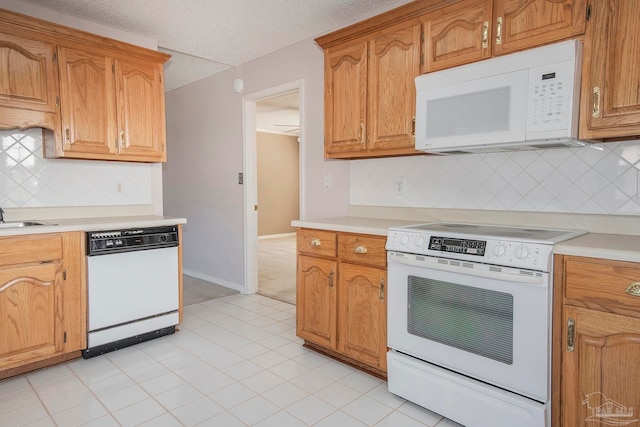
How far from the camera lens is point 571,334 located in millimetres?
1532

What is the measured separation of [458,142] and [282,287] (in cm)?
285

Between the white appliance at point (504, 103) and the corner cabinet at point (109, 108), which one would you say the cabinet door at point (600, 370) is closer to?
the white appliance at point (504, 103)

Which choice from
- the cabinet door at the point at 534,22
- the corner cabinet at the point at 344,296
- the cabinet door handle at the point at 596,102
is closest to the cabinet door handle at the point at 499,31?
the cabinet door at the point at 534,22

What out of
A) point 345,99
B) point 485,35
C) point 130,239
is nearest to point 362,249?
point 345,99

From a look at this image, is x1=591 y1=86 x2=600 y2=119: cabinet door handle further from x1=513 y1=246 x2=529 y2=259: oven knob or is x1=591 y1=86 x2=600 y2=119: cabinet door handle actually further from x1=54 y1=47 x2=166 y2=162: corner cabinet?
x1=54 y1=47 x2=166 y2=162: corner cabinet

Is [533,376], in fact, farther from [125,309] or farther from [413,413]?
[125,309]

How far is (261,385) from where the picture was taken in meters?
2.21

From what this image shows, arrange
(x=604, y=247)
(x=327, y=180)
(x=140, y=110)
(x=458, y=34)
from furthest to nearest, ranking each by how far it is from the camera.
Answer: (x=327, y=180) → (x=140, y=110) → (x=458, y=34) → (x=604, y=247)

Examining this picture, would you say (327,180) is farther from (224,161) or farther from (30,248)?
(30,248)

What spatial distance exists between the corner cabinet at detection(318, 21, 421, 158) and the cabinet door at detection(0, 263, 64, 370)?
2.00 m

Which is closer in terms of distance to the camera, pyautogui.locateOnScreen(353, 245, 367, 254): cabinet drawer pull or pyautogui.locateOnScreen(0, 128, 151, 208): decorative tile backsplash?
pyautogui.locateOnScreen(353, 245, 367, 254): cabinet drawer pull

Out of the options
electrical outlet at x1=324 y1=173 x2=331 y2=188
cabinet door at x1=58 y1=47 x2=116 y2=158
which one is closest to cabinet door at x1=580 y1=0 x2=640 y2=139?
electrical outlet at x1=324 y1=173 x2=331 y2=188

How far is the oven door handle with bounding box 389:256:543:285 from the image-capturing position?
1571 millimetres

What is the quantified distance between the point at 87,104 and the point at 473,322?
289 centimetres
